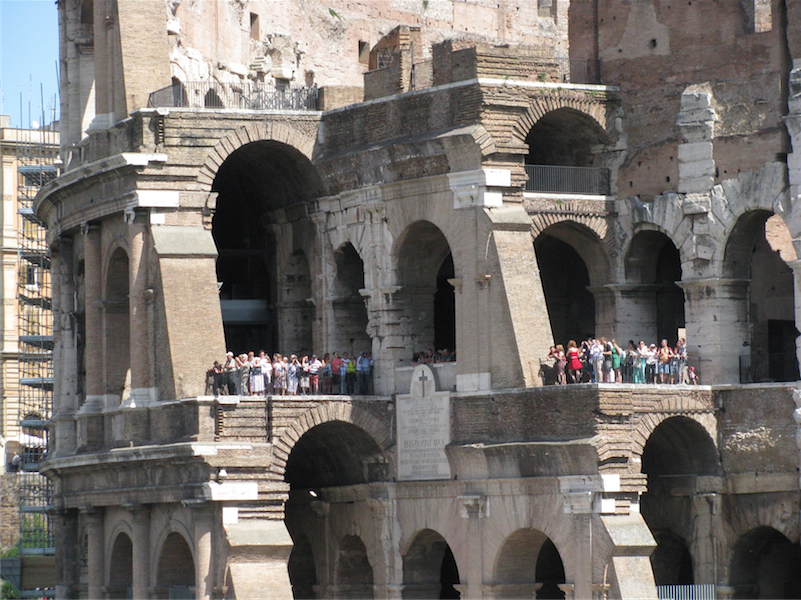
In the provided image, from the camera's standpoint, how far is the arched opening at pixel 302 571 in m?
50.1

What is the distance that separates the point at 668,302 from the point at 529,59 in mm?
6933

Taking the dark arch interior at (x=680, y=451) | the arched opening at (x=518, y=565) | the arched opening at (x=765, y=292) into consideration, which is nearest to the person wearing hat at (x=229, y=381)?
the arched opening at (x=518, y=565)

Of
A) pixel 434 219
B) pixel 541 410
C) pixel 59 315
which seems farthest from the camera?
pixel 59 315

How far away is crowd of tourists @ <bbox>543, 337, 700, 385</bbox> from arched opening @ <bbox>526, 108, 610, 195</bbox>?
4.56 metres

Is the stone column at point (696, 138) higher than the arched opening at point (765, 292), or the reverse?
the stone column at point (696, 138)

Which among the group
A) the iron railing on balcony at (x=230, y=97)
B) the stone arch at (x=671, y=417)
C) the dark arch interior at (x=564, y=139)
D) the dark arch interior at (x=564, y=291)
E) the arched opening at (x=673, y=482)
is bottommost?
the arched opening at (x=673, y=482)

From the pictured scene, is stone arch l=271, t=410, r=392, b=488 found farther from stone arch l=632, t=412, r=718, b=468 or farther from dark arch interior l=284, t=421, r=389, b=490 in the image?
stone arch l=632, t=412, r=718, b=468

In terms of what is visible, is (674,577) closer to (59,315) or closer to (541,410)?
(541,410)

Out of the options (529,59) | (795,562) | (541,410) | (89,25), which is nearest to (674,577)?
(795,562)

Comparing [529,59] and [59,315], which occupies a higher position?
[529,59]

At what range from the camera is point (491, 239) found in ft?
145

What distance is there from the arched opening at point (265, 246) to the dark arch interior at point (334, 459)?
301 centimetres

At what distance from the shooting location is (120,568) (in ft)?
161

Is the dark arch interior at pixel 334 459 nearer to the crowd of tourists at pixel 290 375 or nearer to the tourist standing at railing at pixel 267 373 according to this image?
the crowd of tourists at pixel 290 375
